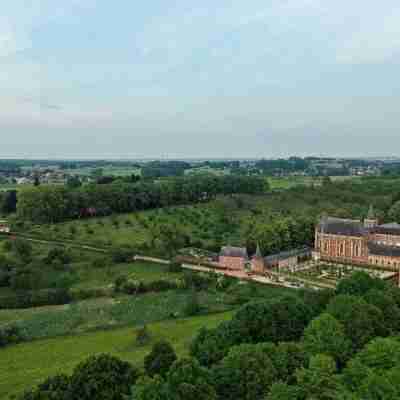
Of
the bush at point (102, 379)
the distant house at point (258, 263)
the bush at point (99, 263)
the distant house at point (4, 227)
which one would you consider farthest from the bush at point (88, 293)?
the distant house at point (4, 227)

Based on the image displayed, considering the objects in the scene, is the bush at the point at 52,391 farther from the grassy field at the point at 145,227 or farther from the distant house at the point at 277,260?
the grassy field at the point at 145,227

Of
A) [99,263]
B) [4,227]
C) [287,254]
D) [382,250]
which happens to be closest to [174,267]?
[99,263]

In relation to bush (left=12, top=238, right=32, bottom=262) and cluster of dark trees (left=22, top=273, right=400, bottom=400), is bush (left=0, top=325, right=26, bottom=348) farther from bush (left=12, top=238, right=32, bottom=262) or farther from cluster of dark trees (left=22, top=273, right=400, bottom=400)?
bush (left=12, top=238, right=32, bottom=262)

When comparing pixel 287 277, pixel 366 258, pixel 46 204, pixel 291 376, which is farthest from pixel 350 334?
pixel 46 204

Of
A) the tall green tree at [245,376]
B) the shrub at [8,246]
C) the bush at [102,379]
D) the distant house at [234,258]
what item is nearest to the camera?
the bush at [102,379]

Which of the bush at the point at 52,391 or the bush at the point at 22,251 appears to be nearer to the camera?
the bush at the point at 52,391

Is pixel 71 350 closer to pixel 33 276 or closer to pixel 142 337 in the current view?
pixel 142 337
